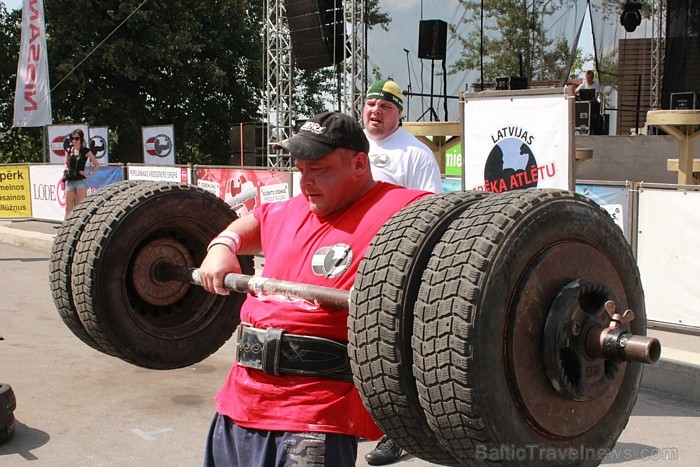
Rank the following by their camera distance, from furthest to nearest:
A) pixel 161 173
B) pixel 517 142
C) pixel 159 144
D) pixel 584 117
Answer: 1. pixel 159 144
2. pixel 584 117
3. pixel 161 173
4. pixel 517 142

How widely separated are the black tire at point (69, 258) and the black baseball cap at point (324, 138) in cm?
93

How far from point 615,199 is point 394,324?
5.86 meters

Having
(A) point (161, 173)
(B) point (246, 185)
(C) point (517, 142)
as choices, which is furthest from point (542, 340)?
(A) point (161, 173)

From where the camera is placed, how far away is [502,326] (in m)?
2.06

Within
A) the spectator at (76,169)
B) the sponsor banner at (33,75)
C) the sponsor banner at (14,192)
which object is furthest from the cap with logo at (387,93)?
the sponsor banner at (33,75)

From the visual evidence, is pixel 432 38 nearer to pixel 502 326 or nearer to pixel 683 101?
pixel 683 101

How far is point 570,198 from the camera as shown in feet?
7.46

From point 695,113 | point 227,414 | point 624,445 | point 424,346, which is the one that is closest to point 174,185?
point 227,414

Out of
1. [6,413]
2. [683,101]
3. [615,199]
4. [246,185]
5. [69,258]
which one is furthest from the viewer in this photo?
[683,101]

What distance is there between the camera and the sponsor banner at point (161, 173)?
13539 millimetres

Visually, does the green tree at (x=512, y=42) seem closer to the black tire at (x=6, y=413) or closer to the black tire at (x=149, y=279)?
the black tire at (x=6, y=413)

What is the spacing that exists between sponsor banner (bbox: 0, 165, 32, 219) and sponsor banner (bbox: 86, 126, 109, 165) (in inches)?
75.4

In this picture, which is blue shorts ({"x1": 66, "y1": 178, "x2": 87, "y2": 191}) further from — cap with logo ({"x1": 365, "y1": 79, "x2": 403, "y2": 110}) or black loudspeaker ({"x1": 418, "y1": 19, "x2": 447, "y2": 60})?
cap with logo ({"x1": 365, "y1": 79, "x2": 403, "y2": 110})

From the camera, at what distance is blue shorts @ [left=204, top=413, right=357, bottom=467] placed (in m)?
2.56
